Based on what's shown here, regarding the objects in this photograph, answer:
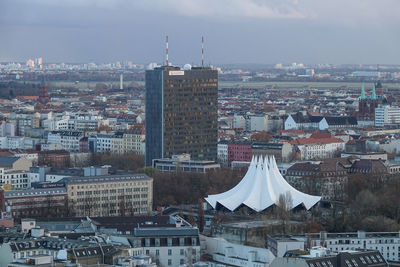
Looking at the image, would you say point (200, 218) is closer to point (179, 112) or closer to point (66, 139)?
point (179, 112)

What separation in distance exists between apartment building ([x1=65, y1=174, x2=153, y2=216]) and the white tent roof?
3.13m

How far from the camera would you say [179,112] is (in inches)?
2766

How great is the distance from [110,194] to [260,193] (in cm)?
639

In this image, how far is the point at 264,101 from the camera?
142250 mm

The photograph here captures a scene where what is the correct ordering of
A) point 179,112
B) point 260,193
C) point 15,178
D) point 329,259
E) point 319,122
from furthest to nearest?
1. point 319,122
2. point 179,112
3. point 15,178
4. point 260,193
5. point 329,259

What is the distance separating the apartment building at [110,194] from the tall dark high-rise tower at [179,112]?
1248 centimetres

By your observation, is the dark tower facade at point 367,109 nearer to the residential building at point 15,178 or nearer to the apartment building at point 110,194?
the residential building at point 15,178

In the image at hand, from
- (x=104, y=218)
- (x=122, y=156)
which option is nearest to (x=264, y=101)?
(x=122, y=156)

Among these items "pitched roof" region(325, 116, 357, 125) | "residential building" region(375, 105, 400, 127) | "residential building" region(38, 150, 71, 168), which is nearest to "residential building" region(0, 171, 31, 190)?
"residential building" region(38, 150, 71, 168)

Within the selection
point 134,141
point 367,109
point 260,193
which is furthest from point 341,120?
point 260,193

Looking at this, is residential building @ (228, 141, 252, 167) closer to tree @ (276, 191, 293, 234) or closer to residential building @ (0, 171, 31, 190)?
residential building @ (0, 171, 31, 190)

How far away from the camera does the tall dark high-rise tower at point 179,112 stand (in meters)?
69.8

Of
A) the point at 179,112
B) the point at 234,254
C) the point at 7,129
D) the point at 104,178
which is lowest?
the point at 7,129

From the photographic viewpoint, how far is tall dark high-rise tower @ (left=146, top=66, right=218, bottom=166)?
69750 millimetres
